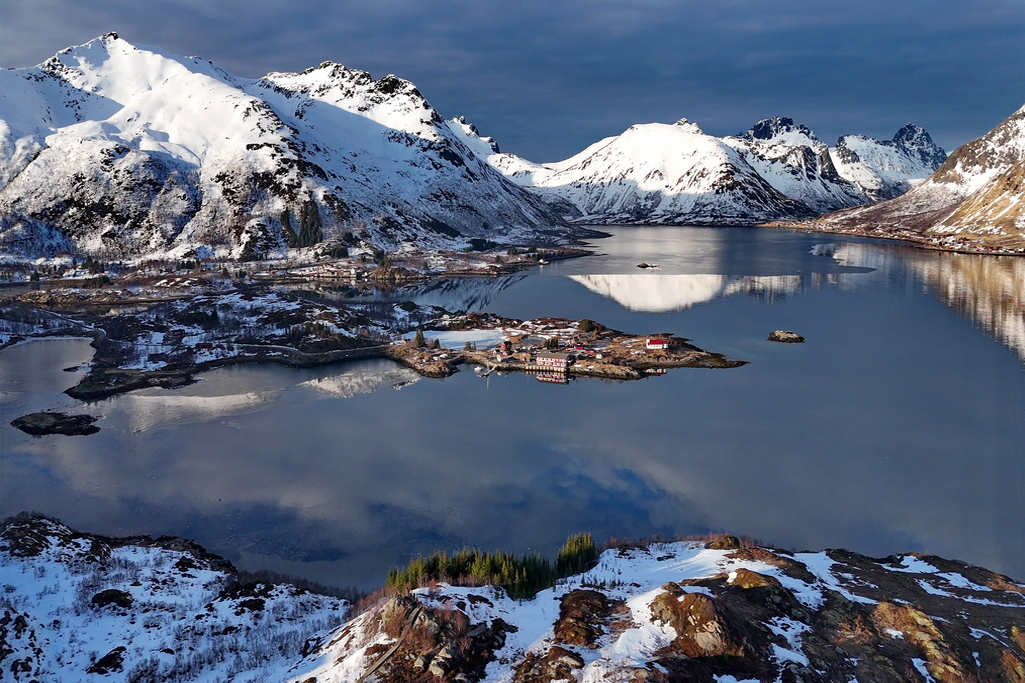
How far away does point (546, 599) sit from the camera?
77.3ft

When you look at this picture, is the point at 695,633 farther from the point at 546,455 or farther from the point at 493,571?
the point at 546,455

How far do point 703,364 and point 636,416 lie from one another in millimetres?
17795

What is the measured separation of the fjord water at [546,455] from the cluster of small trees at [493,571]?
365 cm

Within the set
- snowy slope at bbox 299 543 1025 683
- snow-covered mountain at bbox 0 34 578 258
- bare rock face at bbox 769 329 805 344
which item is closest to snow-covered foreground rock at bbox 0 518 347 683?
snowy slope at bbox 299 543 1025 683

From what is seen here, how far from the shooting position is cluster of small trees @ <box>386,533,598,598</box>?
82.7ft

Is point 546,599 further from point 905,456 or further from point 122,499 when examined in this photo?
point 905,456

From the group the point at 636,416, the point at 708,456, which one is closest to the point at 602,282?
→ the point at 636,416

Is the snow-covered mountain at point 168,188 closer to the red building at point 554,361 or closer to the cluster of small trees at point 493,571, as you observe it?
the red building at point 554,361

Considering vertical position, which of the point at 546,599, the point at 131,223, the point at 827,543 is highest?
the point at 131,223

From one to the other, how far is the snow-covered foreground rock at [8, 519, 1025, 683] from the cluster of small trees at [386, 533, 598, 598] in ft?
4.10

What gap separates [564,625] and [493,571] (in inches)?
229

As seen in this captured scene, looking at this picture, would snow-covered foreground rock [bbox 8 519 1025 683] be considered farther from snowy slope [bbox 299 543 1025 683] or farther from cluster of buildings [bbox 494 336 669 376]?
cluster of buildings [bbox 494 336 669 376]

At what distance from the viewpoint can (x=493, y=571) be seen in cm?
2609

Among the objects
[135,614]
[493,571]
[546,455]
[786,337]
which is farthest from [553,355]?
[135,614]
